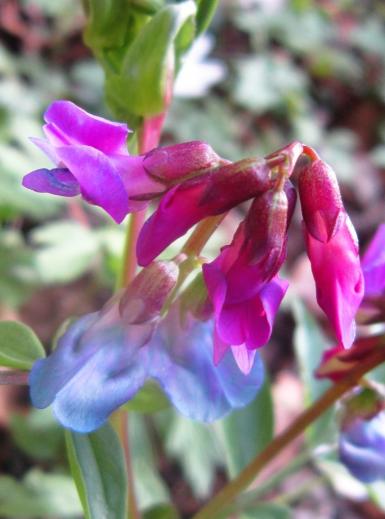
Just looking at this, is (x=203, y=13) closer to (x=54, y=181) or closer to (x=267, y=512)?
(x=54, y=181)

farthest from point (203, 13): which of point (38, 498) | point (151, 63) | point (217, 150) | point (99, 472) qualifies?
point (217, 150)

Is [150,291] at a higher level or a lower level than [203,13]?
lower

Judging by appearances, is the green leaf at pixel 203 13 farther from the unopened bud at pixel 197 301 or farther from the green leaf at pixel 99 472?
the green leaf at pixel 99 472

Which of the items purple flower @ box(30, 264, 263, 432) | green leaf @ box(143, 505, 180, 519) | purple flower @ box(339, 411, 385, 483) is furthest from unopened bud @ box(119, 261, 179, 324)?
green leaf @ box(143, 505, 180, 519)

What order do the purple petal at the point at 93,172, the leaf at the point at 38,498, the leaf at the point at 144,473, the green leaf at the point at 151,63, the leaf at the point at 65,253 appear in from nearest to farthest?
the purple petal at the point at 93,172, the green leaf at the point at 151,63, the leaf at the point at 38,498, the leaf at the point at 144,473, the leaf at the point at 65,253

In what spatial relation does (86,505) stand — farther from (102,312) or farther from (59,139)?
(59,139)

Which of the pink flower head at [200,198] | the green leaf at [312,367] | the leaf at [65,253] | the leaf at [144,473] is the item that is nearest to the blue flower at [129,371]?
the pink flower head at [200,198]

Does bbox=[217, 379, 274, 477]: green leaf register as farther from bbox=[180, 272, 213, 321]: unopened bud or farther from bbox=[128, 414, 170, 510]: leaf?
bbox=[180, 272, 213, 321]: unopened bud
